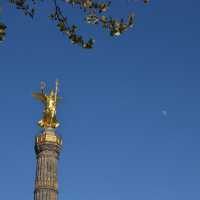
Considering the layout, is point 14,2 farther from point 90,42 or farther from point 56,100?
point 56,100

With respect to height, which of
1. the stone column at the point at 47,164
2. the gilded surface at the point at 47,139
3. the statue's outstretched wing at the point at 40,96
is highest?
the statue's outstretched wing at the point at 40,96

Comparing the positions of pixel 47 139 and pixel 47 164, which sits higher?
pixel 47 139

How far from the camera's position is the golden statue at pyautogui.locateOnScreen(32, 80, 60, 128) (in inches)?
1684

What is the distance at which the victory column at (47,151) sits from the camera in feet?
125

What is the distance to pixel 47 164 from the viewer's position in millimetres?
39625

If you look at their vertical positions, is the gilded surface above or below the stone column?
above

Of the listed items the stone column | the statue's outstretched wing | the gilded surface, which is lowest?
the stone column

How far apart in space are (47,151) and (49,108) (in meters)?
4.74

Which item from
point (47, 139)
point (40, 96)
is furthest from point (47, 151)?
point (40, 96)

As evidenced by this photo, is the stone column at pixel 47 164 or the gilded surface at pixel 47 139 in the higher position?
the gilded surface at pixel 47 139

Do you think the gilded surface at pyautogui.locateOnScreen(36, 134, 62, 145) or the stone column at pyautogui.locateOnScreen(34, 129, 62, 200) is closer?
the stone column at pyautogui.locateOnScreen(34, 129, 62, 200)

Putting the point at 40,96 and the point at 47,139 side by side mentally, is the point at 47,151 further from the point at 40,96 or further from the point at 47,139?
the point at 40,96

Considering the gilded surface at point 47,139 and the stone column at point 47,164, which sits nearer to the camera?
the stone column at point 47,164

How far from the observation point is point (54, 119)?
4319cm
